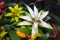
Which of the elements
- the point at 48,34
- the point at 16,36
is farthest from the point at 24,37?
the point at 48,34

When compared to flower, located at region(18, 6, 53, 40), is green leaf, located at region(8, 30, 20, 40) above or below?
below

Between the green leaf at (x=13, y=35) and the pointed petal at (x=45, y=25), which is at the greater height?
the pointed petal at (x=45, y=25)

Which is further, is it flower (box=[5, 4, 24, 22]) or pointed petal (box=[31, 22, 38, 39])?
flower (box=[5, 4, 24, 22])

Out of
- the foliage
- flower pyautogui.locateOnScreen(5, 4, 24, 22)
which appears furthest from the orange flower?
flower pyautogui.locateOnScreen(5, 4, 24, 22)

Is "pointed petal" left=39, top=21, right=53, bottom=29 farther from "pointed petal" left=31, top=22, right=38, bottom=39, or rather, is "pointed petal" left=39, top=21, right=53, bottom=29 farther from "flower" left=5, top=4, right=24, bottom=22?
"flower" left=5, top=4, right=24, bottom=22

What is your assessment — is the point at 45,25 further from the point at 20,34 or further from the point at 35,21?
the point at 20,34

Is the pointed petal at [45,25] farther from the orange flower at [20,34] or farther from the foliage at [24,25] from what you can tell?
the orange flower at [20,34]

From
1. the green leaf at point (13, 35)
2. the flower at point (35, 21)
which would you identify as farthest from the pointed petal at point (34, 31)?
the green leaf at point (13, 35)

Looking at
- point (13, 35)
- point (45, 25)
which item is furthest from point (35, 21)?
point (13, 35)

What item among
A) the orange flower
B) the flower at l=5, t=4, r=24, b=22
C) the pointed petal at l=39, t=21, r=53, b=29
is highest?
the flower at l=5, t=4, r=24, b=22

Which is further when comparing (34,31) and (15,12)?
(15,12)

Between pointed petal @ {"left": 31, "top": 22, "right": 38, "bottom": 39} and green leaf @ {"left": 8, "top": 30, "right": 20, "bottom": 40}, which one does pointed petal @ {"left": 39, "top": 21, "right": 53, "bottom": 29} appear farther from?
green leaf @ {"left": 8, "top": 30, "right": 20, "bottom": 40}
